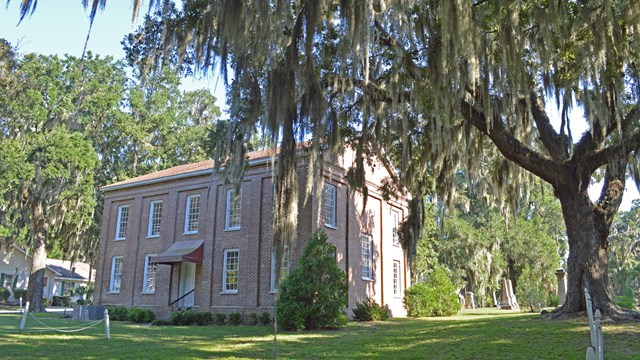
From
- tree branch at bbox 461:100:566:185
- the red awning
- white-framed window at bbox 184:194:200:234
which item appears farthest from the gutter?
tree branch at bbox 461:100:566:185

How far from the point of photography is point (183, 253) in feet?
72.3

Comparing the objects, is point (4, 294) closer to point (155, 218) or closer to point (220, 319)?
point (155, 218)

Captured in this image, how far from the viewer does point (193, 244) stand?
22812mm

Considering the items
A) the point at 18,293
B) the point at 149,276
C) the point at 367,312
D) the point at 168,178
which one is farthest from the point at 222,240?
the point at 18,293

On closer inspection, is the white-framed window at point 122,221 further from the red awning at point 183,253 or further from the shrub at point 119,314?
the red awning at point 183,253

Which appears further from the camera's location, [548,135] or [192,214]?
[192,214]

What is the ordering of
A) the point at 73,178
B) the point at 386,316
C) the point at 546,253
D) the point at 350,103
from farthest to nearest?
the point at 546,253
the point at 73,178
the point at 386,316
the point at 350,103

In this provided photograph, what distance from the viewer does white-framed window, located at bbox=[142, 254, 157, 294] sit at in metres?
24.3

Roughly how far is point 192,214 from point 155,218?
2.64 m

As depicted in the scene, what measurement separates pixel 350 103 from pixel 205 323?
1099 cm

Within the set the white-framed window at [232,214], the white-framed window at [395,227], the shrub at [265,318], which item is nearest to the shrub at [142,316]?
the white-framed window at [232,214]

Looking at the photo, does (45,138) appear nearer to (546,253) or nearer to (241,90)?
(241,90)

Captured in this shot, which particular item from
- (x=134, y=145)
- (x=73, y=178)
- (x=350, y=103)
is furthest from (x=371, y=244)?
(x=134, y=145)

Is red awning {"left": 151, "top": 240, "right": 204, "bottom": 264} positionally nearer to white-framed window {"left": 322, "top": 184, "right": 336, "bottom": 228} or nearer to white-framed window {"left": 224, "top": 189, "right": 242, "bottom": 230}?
white-framed window {"left": 224, "top": 189, "right": 242, "bottom": 230}
